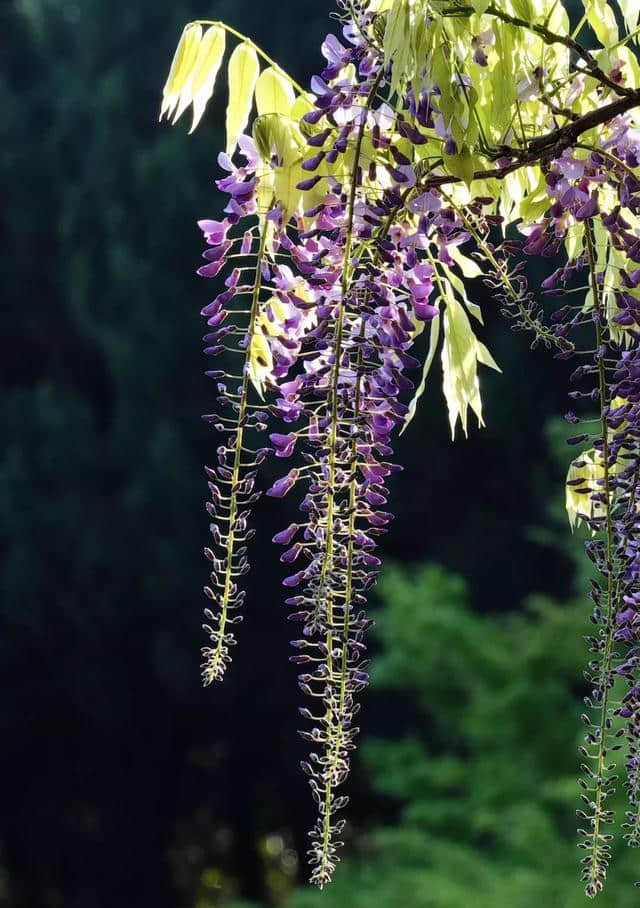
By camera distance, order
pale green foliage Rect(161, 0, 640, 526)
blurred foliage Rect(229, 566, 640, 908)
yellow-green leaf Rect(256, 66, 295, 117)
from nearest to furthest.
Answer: pale green foliage Rect(161, 0, 640, 526), yellow-green leaf Rect(256, 66, 295, 117), blurred foliage Rect(229, 566, 640, 908)

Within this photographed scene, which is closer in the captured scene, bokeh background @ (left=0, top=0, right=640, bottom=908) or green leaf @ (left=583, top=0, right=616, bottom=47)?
green leaf @ (left=583, top=0, right=616, bottom=47)

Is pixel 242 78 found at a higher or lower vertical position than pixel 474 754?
higher

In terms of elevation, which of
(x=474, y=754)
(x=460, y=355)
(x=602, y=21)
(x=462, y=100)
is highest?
(x=602, y=21)

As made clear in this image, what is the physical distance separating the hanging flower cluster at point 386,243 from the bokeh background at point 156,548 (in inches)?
175

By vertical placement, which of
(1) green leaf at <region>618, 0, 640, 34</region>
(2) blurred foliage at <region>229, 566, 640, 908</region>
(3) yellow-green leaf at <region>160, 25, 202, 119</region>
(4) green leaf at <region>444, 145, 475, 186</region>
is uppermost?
(1) green leaf at <region>618, 0, 640, 34</region>

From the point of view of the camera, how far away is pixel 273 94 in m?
0.82

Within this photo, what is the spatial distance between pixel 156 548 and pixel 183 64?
245 inches

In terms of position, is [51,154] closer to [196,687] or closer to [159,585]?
[159,585]

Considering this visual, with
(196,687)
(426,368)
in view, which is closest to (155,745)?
(196,687)

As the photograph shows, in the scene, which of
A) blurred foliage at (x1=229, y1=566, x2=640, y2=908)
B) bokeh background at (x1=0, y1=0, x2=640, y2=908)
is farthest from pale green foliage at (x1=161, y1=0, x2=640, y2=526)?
bokeh background at (x1=0, y1=0, x2=640, y2=908)

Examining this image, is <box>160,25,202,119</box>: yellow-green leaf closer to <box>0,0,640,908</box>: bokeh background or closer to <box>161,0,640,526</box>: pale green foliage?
<box>161,0,640,526</box>: pale green foliage

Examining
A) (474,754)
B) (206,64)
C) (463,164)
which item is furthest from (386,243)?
(474,754)

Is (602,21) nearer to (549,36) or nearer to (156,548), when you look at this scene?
(549,36)

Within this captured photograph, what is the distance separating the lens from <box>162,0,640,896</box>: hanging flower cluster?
0.74 meters
